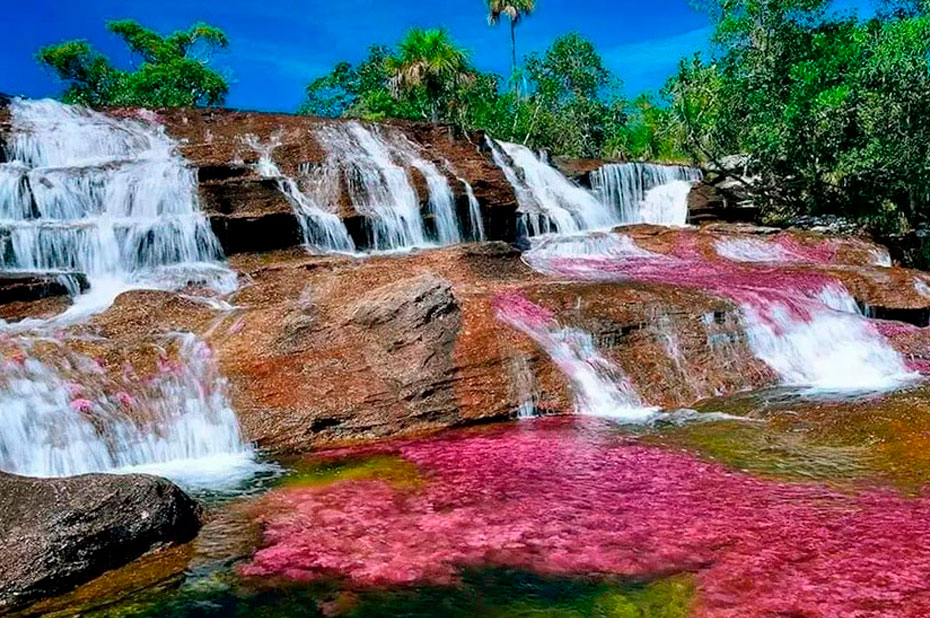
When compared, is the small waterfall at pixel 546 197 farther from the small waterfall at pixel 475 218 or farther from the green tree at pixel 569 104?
the green tree at pixel 569 104

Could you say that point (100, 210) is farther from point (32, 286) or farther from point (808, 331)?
point (808, 331)

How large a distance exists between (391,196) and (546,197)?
8.28m

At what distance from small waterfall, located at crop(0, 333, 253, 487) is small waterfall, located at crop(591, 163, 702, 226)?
22222 mm

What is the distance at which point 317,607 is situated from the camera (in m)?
5.26

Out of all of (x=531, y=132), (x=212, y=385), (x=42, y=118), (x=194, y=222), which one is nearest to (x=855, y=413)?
(x=212, y=385)

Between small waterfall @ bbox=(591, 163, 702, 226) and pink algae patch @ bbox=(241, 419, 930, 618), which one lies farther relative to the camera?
small waterfall @ bbox=(591, 163, 702, 226)

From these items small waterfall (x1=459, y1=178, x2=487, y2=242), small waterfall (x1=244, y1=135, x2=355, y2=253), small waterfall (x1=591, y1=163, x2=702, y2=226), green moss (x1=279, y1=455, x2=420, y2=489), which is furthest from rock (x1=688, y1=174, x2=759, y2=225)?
green moss (x1=279, y1=455, x2=420, y2=489)

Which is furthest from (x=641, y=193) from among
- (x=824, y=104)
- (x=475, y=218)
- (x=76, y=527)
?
(x=76, y=527)

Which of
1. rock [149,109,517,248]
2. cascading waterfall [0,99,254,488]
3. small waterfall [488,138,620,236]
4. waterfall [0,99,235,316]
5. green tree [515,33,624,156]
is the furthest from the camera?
green tree [515,33,624,156]

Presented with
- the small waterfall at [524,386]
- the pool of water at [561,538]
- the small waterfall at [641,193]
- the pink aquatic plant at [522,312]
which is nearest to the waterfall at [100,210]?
the pink aquatic plant at [522,312]

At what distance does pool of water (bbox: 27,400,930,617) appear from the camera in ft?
17.3

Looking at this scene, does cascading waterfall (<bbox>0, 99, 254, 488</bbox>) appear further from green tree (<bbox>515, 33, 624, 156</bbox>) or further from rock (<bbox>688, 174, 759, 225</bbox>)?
green tree (<bbox>515, 33, 624, 156</bbox>)

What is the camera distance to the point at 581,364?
11.8m

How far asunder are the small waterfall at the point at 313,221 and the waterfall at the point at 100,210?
2.15m
